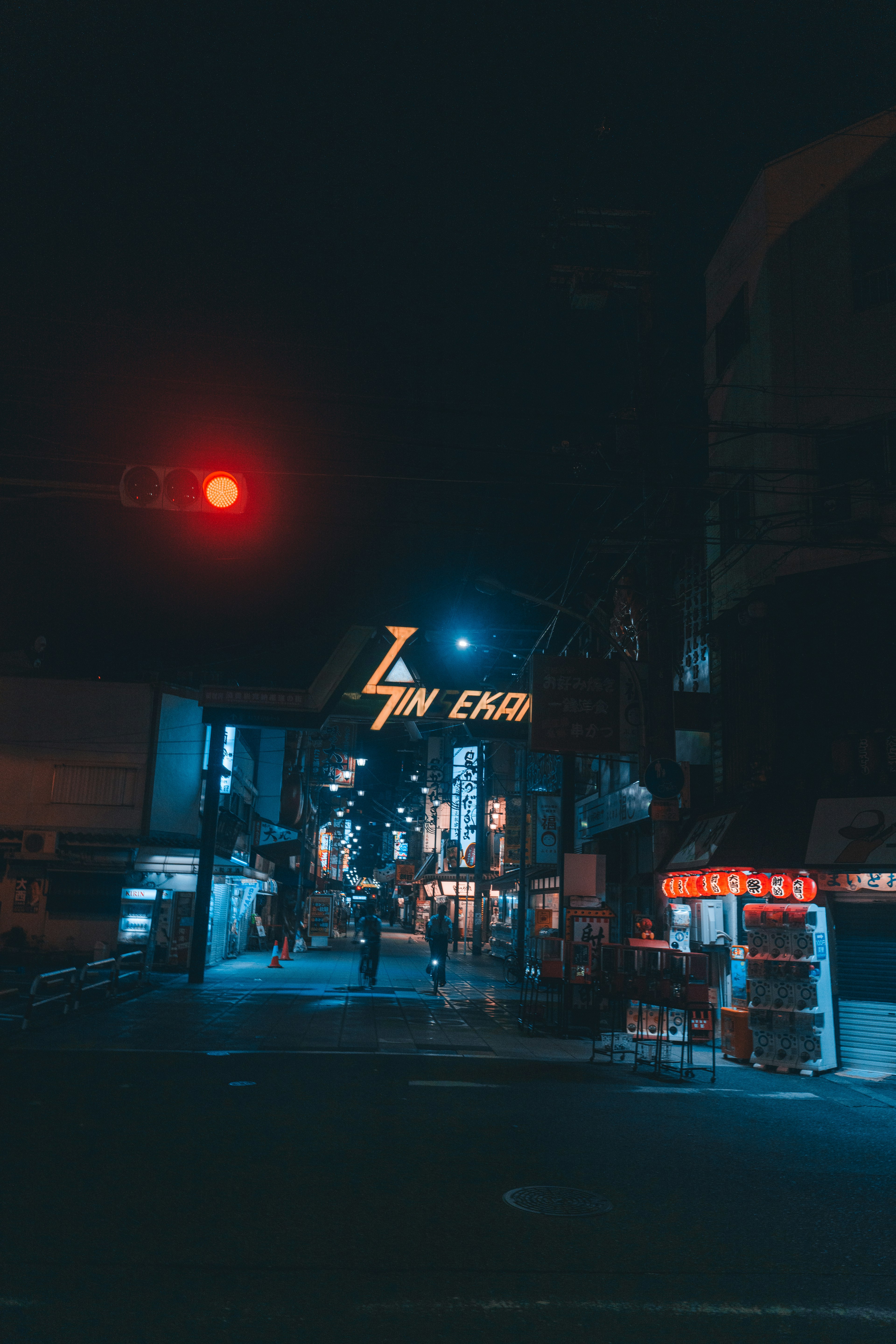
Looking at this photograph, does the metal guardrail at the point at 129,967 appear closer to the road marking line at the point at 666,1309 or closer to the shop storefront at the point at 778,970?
the shop storefront at the point at 778,970

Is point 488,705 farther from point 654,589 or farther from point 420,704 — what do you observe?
point 654,589

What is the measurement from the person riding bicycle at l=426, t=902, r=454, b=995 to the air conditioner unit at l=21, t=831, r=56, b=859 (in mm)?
10993

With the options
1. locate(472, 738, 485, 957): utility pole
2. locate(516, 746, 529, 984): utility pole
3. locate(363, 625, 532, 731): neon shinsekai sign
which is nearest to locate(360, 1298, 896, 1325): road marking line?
locate(363, 625, 532, 731): neon shinsekai sign

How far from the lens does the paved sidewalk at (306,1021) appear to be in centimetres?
1467

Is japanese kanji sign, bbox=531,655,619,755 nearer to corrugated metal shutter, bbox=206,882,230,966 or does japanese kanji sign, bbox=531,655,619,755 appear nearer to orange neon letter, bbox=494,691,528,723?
orange neon letter, bbox=494,691,528,723

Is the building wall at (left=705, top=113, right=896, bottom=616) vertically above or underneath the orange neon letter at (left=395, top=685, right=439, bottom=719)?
above

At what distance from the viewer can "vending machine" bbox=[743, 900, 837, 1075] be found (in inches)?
566

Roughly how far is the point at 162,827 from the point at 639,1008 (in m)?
17.4

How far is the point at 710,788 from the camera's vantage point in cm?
1856

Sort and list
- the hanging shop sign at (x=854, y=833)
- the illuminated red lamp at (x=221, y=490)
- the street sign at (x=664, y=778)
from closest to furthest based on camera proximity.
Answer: the illuminated red lamp at (x=221, y=490)
the hanging shop sign at (x=854, y=833)
the street sign at (x=664, y=778)

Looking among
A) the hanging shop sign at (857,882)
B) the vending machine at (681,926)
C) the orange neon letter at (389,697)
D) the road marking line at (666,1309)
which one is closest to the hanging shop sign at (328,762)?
the orange neon letter at (389,697)

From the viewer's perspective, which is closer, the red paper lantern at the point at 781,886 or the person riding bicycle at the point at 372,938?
the red paper lantern at the point at 781,886

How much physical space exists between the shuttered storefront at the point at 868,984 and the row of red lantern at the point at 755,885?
3.30ft

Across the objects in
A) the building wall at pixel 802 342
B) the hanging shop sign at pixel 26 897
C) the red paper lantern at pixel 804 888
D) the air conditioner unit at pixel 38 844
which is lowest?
the hanging shop sign at pixel 26 897
